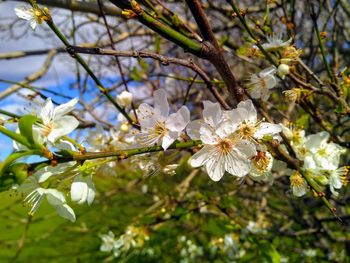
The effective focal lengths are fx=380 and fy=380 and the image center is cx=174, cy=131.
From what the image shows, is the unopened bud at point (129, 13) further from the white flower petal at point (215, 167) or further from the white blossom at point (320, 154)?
the white blossom at point (320, 154)

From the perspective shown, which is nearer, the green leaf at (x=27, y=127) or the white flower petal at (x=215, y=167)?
the green leaf at (x=27, y=127)

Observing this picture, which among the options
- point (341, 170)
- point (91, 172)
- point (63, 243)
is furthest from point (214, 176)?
point (63, 243)

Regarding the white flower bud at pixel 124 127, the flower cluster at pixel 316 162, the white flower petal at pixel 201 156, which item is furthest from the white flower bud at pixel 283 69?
the white flower bud at pixel 124 127

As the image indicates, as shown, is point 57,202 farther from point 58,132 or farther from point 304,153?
point 304,153

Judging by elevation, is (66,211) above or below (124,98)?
above

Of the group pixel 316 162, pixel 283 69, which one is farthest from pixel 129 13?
pixel 316 162

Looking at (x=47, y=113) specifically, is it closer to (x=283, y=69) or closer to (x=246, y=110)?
(x=246, y=110)

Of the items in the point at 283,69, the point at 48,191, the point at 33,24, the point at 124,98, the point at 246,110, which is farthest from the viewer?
the point at 124,98
